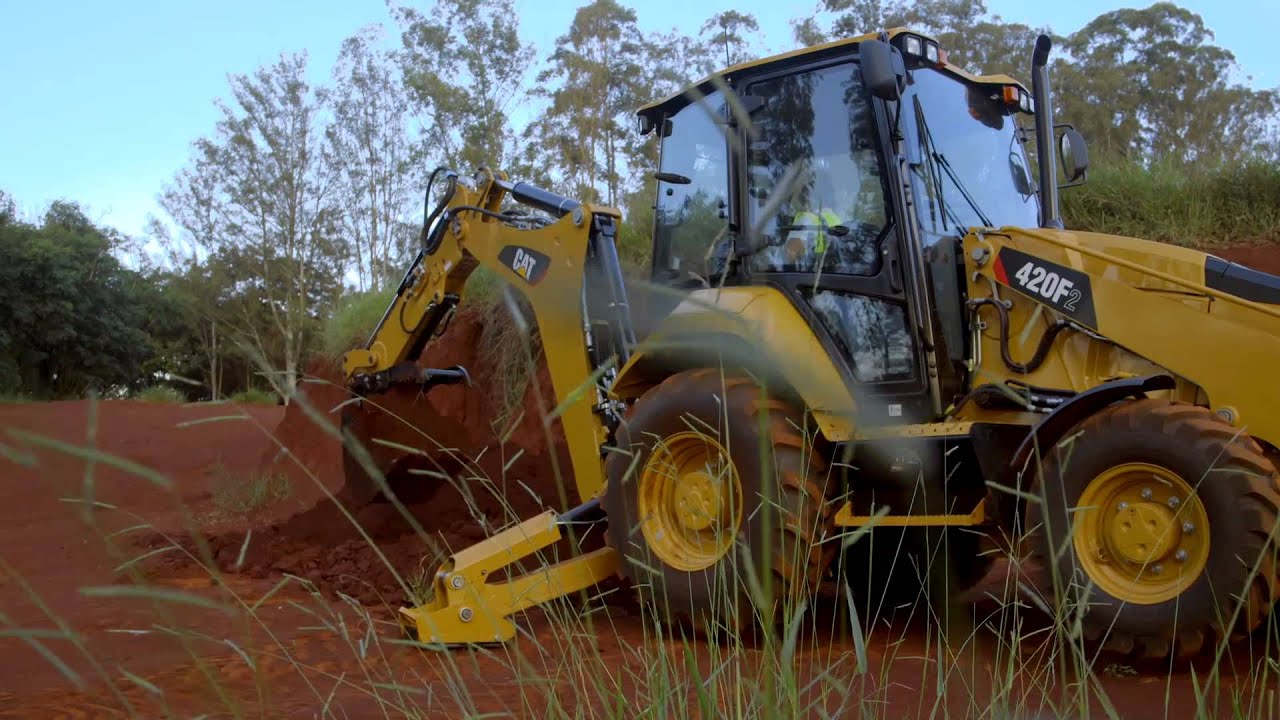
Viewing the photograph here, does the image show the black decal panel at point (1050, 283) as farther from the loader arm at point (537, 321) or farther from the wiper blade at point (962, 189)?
the loader arm at point (537, 321)

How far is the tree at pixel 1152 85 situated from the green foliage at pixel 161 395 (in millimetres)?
21062

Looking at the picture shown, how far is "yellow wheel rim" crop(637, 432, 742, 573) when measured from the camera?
505 centimetres

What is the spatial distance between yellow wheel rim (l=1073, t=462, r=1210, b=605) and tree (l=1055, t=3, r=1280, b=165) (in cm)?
2386

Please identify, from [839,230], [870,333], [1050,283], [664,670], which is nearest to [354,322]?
[839,230]

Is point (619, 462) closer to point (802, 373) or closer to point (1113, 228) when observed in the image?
point (802, 373)

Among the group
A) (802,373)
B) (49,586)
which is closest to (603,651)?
→ (802,373)

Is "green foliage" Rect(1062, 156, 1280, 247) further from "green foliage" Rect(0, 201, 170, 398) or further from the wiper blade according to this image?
"green foliage" Rect(0, 201, 170, 398)

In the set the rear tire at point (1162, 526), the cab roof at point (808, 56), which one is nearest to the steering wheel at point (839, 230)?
the cab roof at point (808, 56)

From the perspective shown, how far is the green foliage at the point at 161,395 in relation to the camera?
815 inches

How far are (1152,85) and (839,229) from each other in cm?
2554

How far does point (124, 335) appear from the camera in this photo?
26.7 m

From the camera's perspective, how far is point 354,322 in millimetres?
13016

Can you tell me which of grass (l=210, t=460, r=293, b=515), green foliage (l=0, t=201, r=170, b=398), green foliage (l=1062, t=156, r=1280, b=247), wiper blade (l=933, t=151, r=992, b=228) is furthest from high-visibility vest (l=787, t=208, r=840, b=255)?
green foliage (l=0, t=201, r=170, b=398)

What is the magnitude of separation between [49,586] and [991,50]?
78.3 feet
